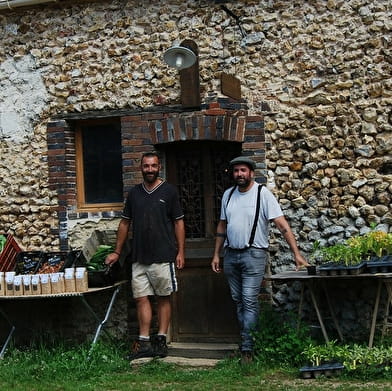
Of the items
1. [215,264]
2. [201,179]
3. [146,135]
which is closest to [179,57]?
[146,135]

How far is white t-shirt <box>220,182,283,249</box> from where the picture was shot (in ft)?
24.3

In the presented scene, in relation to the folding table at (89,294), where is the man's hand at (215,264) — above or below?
above

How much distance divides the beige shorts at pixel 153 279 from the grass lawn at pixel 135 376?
2.35ft

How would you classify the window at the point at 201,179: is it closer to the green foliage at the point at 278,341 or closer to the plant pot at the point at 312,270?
the green foliage at the point at 278,341

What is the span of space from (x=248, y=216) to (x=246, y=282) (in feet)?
2.14

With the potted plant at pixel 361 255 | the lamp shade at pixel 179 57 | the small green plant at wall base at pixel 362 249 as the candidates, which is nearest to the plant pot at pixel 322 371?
the potted plant at pixel 361 255

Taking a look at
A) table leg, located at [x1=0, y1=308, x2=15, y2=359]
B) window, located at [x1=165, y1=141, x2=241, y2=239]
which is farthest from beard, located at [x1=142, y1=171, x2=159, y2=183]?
table leg, located at [x1=0, y1=308, x2=15, y2=359]

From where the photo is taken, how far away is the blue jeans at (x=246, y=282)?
24.1 feet

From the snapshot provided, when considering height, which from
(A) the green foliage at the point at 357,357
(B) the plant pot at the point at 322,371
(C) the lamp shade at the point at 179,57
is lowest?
(B) the plant pot at the point at 322,371

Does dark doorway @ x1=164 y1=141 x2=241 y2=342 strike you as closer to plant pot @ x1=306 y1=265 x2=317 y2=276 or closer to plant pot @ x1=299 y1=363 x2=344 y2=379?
plant pot @ x1=306 y1=265 x2=317 y2=276

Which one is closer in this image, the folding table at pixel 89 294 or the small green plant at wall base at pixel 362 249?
the small green plant at wall base at pixel 362 249

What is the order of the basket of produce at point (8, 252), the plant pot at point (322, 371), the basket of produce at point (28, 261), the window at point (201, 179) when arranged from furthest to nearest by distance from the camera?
1. the window at point (201, 179)
2. the basket of produce at point (8, 252)
3. the basket of produce at point (28, 261)
4. the plant pot at point (322, 371)

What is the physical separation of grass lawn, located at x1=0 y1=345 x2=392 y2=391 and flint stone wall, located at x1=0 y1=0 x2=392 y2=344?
4.54ft

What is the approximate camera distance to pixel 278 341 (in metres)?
7.20
